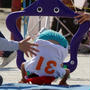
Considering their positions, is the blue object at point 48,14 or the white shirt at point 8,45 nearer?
the white shirt at point 8,45

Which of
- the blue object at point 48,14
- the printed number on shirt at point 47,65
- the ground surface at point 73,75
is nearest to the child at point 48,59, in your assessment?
the printed number on shirt at point 47,65

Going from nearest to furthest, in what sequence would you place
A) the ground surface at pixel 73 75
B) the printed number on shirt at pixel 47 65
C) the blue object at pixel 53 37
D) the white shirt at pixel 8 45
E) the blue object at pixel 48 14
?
the white shirt at pixel 8 45 → the printed number on shirt at pixel 47 65 → the blue object at pixel 53 37 → the blue object at pixel 48 14 → the ground surface at pixel 73 75

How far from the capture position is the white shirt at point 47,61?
15.4 feet

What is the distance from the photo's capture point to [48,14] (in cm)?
533

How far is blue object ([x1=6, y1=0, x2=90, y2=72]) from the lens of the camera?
17.2 ft

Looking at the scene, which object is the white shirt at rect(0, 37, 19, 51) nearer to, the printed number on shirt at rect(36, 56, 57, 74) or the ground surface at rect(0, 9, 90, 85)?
the printed number on shirt at rect(36, 56, 57, 74)

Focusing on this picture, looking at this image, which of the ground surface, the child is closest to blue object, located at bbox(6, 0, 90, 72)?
the child

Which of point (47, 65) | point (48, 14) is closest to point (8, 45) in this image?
point (47, 65)

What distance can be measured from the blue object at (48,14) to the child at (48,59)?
0.42 m

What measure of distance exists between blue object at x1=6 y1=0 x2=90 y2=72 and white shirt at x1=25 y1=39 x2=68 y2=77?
47 cm

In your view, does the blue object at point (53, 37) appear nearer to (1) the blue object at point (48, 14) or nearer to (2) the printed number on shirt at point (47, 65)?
(2) the printed number on shirt at point (47, 65)

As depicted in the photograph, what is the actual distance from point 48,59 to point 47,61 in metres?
0.02

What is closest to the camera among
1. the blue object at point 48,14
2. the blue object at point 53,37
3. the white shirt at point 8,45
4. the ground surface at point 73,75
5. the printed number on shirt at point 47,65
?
the white shirt at point 8,45

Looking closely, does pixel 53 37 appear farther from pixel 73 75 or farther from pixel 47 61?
pixel 73 75
